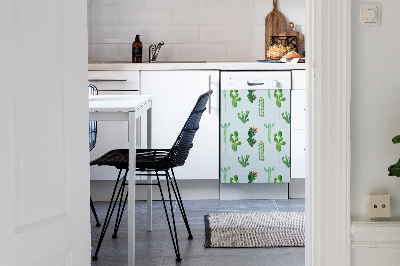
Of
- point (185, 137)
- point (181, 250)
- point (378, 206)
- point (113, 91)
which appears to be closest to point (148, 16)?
point (113, 91)

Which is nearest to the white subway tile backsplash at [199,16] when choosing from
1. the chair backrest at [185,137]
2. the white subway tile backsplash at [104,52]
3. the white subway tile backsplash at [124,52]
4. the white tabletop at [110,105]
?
the white subway tile backsplash at [124,52]

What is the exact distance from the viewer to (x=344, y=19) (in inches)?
65.5

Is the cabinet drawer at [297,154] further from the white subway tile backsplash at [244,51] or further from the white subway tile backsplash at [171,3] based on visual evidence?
the white subway tile backsplash at [171,3]

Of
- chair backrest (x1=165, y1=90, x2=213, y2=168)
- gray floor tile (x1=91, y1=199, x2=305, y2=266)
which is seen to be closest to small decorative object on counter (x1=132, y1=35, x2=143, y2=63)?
gray floor tile (x1=91, y1=199, x2=305, y2=266)

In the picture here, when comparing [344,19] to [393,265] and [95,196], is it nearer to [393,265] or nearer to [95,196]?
[393,265]

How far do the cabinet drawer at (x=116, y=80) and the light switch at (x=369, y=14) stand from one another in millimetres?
2361

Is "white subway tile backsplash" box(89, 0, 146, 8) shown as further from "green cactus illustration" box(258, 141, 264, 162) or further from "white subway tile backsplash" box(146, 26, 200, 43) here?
"green cactus illustration" box(258, 141, 264, 162)

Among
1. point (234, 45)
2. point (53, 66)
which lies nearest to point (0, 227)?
point (53, 66)

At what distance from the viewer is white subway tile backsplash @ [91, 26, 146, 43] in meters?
4.47

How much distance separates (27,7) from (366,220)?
1284 millimetres

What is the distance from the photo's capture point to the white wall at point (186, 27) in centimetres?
444

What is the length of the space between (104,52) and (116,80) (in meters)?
0.80

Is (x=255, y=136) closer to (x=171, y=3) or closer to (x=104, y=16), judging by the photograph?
(x=171, y=3)

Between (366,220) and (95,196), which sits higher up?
(366,220)
